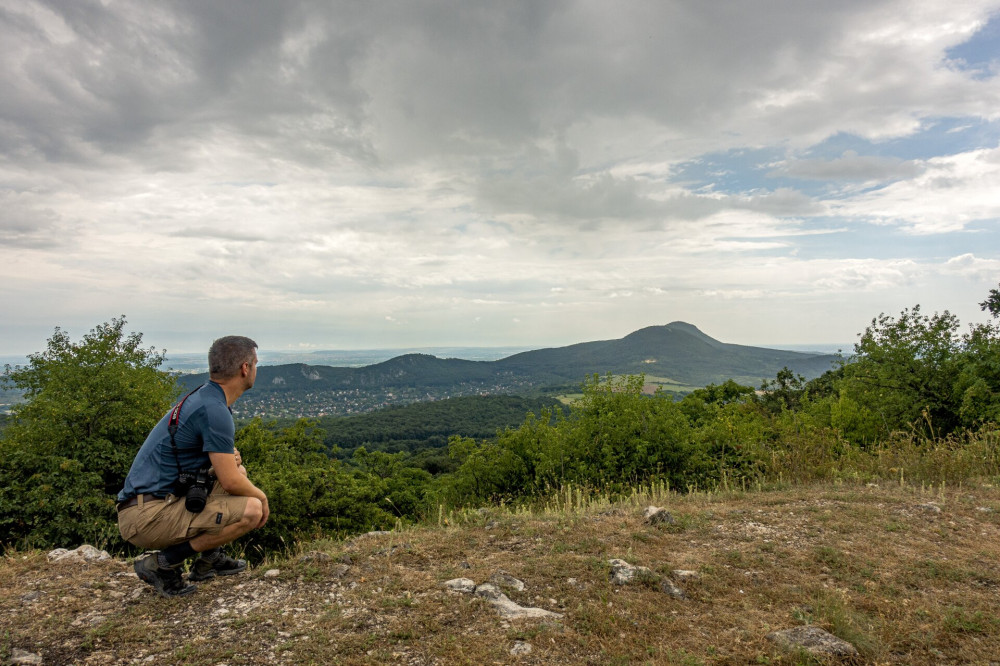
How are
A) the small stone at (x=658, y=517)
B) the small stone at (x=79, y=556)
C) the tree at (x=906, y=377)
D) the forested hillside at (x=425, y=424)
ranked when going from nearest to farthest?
the small stone at (x=79, y=556)
the small stone at (x=658, y=517)
the tree at (x=906, y=377)
the forested hillside at (x=425, y=424)

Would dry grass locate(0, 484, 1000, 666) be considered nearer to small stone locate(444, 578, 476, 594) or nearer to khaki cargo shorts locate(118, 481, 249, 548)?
small stone locate(444, 578, 476, 594)

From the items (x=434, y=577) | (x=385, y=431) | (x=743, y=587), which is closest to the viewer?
(x=743, y=587)

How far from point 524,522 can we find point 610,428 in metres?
5.28

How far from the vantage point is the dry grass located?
10.7 feet

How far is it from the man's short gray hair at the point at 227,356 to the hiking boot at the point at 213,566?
6.04ft

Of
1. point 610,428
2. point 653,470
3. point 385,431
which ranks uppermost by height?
point 610,428

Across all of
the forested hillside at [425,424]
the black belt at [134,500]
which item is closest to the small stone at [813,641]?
the black belt at [134,500]

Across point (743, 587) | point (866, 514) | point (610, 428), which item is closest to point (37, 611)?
point (743, 587)

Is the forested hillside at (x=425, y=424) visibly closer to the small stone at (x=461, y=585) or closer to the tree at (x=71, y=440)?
the tree at (x=71, y=440)

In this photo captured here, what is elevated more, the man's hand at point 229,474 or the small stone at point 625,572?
the man's hand at point 229,474

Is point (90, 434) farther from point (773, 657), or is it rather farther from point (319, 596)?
point (773, 657)

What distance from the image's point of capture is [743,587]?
4184 mm

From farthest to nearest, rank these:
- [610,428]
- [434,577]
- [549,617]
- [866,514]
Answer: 1. [610,428]
2. [866,514]
3. [434,577]
4. [549,617]

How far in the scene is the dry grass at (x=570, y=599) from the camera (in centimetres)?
327
